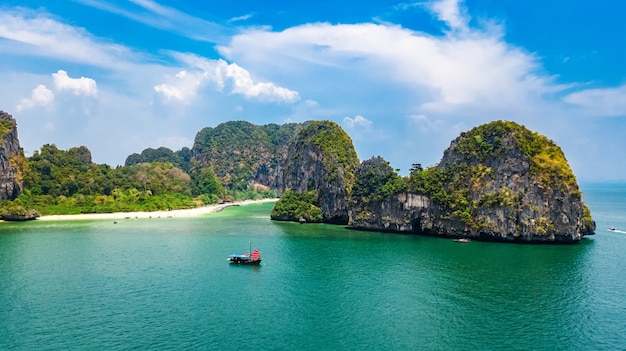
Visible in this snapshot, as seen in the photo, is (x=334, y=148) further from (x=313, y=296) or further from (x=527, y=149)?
(x=313, y=296)

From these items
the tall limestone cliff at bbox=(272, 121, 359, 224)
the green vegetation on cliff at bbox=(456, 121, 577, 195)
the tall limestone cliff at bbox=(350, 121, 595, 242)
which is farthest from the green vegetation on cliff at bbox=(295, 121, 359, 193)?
the green vegetation on cliff at bbox=(456, 121, 577, 195)

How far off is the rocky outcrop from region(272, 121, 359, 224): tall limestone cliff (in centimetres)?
6797

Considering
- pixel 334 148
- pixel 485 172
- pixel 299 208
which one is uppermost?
pixel 334 148

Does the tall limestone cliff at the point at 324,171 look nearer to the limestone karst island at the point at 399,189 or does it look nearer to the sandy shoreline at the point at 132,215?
the limestone karst island at the point at 399,189

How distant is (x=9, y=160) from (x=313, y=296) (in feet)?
345

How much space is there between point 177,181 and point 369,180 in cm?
9934

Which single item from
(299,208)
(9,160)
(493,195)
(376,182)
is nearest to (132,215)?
(9,160)

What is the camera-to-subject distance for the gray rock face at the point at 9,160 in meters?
105

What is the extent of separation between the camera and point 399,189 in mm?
83688

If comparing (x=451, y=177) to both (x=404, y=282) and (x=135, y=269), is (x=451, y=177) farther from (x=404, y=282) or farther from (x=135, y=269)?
(x=135, y=269)

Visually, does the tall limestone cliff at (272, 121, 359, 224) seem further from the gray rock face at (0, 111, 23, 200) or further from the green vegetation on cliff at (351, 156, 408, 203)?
the gray rock face at (0, 111, 23, 200)

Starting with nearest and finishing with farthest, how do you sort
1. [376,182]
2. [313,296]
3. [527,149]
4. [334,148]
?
[313,296] → [527,149] → [376,182] → [334,148]

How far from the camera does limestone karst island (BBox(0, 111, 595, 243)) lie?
71375 millimetres

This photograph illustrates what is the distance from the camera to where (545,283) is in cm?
4647
